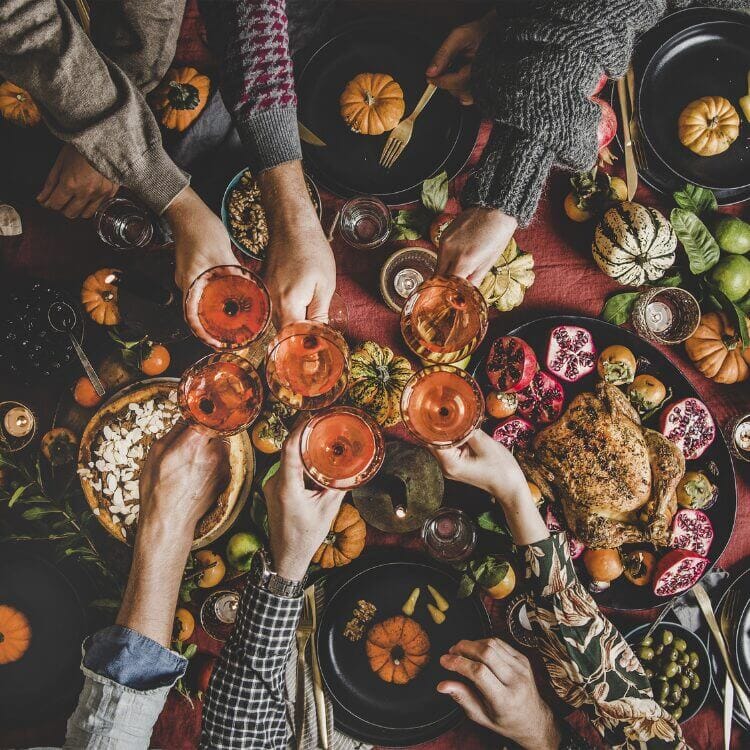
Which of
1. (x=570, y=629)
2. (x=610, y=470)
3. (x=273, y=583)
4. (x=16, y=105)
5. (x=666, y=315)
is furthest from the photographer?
(x=666, y=315)

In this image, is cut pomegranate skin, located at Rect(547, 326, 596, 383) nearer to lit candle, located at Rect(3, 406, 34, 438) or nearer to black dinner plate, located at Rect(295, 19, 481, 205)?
black dinner plate, located at Rect(295, 19, 481, 205)

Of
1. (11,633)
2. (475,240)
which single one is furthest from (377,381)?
(11,633)

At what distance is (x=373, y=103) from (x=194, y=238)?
807 millimetres

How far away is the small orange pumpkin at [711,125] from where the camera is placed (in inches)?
73.7

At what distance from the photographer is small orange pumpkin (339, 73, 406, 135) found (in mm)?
1837

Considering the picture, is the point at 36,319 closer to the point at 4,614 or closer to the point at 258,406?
the point at 258,406

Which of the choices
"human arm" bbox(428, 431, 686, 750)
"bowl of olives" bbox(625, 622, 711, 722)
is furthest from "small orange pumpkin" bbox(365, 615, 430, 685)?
"bowl of olives" bbox(625, 622, 711, 722)

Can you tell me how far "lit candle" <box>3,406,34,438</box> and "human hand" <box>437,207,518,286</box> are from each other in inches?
54.3

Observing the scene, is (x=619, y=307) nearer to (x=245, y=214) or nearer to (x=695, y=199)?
(x=695, y=199)

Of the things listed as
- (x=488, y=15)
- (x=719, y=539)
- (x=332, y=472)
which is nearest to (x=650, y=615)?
(x=719, y=539)

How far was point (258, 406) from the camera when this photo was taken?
57.2 inches

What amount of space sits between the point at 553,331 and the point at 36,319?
→ 5.38ft

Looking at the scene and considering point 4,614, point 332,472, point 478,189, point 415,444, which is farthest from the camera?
point 415,444

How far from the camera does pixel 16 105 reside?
5.85ft
